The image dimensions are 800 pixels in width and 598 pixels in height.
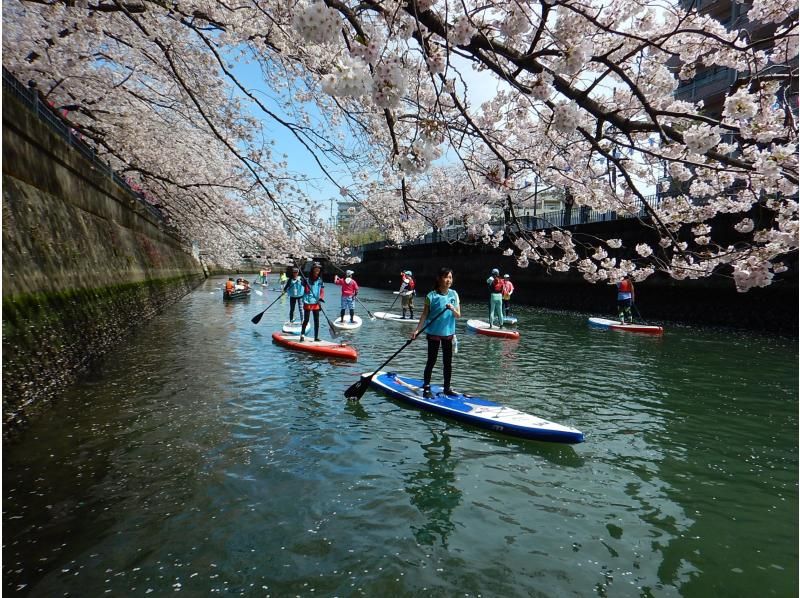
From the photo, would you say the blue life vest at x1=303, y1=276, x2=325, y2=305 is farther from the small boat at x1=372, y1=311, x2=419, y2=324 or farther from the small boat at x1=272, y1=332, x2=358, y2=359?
the small boat at x1=372, y1=311, x2=419, y2=324

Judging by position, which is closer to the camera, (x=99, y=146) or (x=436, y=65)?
(x=436, y=65)

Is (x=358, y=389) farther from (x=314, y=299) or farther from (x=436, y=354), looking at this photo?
(x=314, y=299)

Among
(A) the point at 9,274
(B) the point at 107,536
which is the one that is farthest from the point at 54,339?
(B) the point at 107,536

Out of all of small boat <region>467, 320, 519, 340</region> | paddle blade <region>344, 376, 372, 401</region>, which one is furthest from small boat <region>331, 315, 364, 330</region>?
paddle blade <region>344, 376, 372, 401</region>

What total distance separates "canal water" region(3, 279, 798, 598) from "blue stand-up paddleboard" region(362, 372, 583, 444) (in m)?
0.18

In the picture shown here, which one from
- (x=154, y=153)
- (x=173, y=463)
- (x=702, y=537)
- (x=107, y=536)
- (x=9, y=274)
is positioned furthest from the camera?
(x=154, y=153)

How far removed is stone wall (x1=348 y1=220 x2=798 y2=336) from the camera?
642 inches

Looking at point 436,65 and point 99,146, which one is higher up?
point 99,146

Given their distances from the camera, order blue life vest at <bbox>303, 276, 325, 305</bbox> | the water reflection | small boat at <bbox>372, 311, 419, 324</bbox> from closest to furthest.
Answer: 1. the water reflection
2. blue life vest at <bbox>303, 276, 325, 305</bbox>
3. small boat at <bbox>372, 311, 419, 324</bbox>

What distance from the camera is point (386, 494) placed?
466cm

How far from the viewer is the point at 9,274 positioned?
19.4 ft

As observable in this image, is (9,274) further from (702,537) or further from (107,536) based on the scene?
(702,537)

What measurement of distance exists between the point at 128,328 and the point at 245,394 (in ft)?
23.7

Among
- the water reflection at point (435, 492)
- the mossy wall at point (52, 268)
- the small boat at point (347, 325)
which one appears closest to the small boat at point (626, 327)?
the small boat at point (347, 325)
